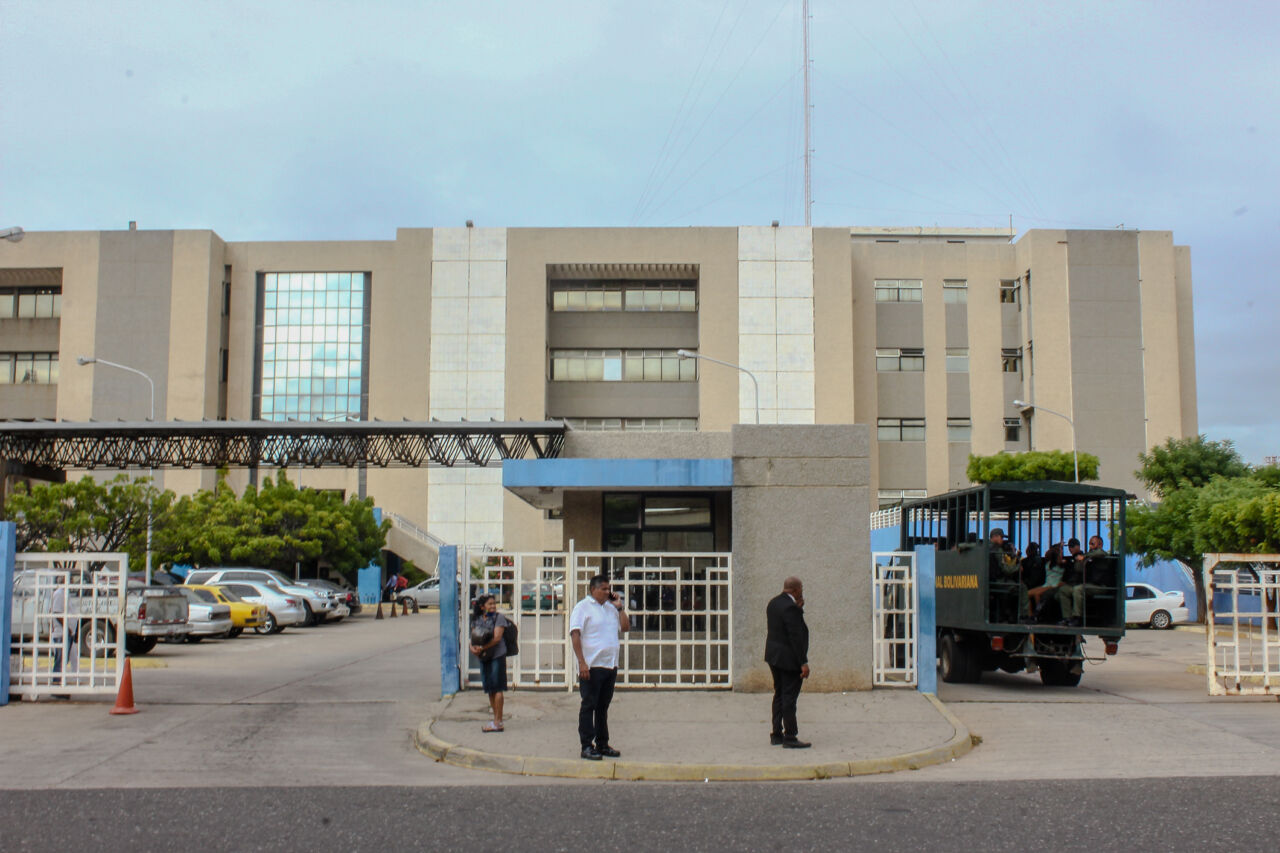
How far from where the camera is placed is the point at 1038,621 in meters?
16.0

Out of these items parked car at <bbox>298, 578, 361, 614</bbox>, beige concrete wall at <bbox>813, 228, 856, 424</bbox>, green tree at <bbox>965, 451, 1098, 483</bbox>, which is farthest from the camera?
beige concrete wall at <bbox>813, 228, 856, 424</bbox>

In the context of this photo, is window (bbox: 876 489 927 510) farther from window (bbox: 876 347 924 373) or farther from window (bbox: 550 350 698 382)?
window (bbox: 550 350 698 382)

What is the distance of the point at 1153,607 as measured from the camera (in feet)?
111

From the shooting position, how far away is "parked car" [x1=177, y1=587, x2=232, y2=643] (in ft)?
86.7

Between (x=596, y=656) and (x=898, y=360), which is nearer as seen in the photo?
(x=596, y=656)

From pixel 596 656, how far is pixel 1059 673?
30.7 ft

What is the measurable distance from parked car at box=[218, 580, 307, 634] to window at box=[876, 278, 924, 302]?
39.4 m

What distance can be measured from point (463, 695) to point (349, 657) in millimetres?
9300

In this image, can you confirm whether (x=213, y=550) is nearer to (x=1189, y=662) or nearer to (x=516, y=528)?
(x=516, y=528)

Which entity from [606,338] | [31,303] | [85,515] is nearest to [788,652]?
[85,515]

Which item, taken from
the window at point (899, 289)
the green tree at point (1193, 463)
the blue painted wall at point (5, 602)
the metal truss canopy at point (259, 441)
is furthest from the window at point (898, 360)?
the blue painted wall at point (5, 602)

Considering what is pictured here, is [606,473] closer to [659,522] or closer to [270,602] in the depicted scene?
[659,522]

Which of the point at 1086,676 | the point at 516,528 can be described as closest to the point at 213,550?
the point at 516,528

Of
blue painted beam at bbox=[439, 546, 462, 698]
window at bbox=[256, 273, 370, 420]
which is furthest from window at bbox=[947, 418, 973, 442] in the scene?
blue painted beam at bbox=[439, 546, 462, 698]
